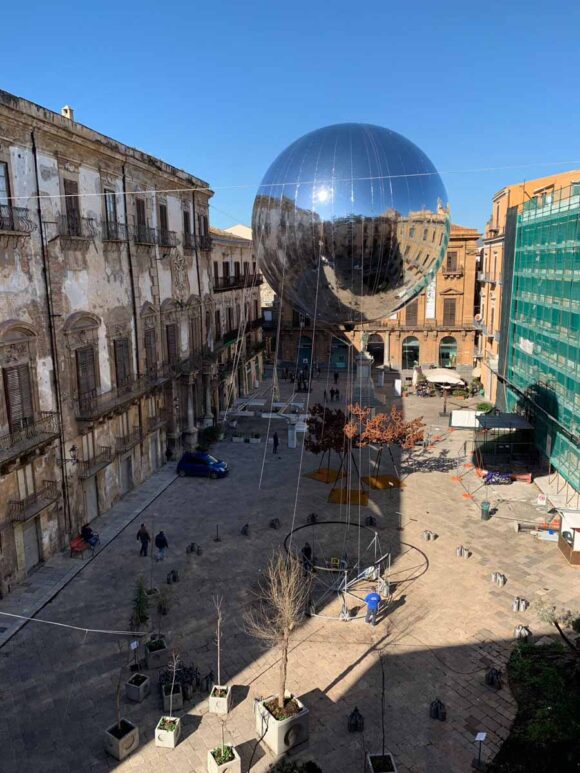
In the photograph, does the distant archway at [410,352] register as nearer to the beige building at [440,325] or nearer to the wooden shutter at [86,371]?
the beige building at [440,325]

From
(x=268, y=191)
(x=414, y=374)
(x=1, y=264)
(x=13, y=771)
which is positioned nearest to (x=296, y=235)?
(x=268, y=191)

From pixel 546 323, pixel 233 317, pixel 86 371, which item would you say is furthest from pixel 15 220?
pixel 233 317

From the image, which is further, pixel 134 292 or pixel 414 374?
pixel 414 374

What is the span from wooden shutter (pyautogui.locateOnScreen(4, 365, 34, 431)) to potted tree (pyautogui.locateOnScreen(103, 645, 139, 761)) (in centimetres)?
911

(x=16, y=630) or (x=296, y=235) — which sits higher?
(x=296, y=235)

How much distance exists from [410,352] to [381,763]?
150 ft

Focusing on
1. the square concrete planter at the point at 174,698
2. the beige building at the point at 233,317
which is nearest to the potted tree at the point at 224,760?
the square concrete planter at the point at 174,698

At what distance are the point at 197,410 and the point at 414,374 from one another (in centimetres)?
2333

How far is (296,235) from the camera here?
1236 cm

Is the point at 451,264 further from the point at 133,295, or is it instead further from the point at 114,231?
the point at 114,231

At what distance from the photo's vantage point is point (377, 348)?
181 feet

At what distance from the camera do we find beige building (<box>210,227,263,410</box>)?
37375mm

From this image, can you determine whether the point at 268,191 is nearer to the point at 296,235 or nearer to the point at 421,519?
the point at 296,235

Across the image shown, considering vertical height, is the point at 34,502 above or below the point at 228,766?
above
